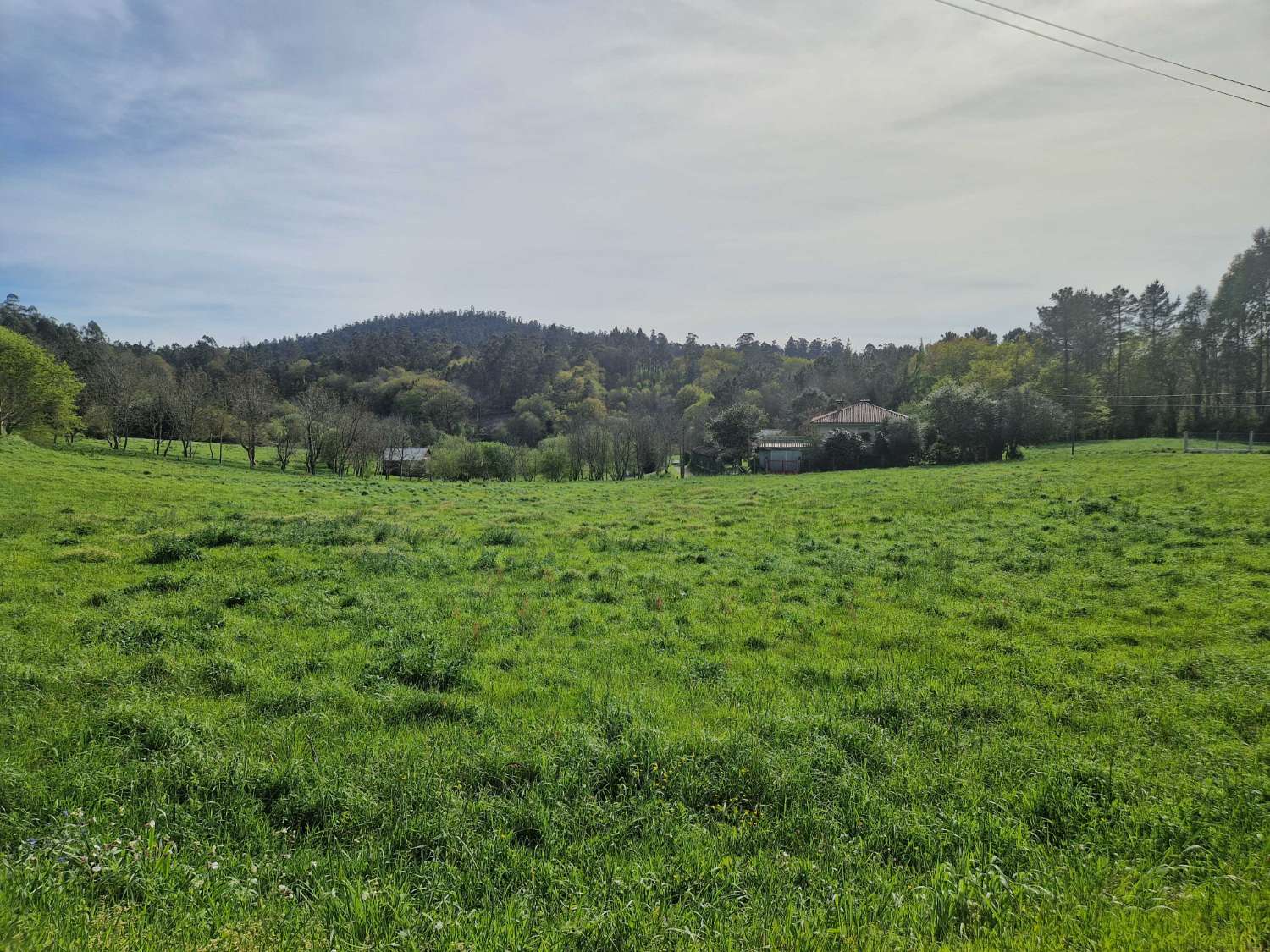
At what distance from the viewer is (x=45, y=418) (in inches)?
2160

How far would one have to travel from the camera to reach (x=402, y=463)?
81.6 meters

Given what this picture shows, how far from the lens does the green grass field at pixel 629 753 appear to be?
3539 millimetres

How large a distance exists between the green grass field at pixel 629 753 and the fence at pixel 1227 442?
4573cm

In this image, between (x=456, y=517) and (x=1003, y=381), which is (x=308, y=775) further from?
(x=1003, y=381)

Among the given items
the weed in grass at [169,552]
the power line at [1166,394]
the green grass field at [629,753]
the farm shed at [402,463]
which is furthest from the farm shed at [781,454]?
the weed in grass at [169,552]

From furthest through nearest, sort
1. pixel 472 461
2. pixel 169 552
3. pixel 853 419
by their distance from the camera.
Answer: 1. pixel 853 419
2. pixel 472 461
3. pixel 169 552

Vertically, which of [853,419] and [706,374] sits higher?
[706,374]

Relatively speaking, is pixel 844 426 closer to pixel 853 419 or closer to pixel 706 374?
pixel 853 419

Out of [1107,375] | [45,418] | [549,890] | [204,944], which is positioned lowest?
[549,890]

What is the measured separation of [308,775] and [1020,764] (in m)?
6.39

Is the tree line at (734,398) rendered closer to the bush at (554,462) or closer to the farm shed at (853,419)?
the bush at (554,462)

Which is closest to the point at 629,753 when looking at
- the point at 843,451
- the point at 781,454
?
the point at 843,451

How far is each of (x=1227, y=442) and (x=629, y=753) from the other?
75.7 meters

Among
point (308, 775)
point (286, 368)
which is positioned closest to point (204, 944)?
point (308, 775)
